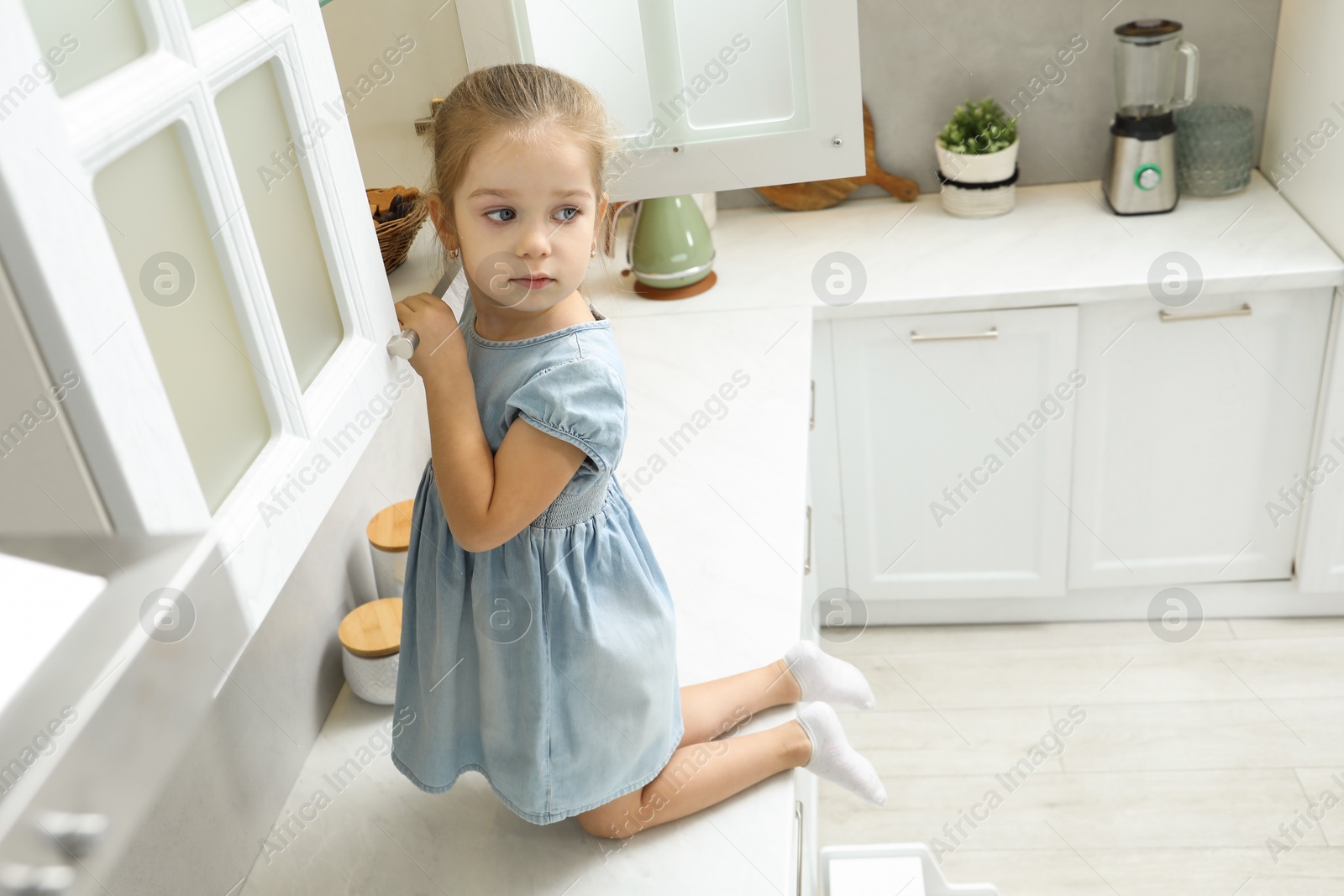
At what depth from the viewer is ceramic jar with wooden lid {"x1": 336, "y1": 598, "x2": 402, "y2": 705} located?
1.22m

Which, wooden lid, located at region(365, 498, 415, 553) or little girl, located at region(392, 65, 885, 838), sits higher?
little girl, located at region(392, 65, 885, 838)

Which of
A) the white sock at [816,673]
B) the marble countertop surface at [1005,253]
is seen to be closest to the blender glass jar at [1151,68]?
the marble countertop surface at [1005,253]

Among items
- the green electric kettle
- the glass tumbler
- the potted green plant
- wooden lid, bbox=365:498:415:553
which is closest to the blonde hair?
wooden lid, bbox=365:498:415:553

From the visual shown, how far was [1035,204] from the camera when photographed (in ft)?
7.09

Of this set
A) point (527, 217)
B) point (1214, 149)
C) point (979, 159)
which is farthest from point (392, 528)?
point (1214, 149)

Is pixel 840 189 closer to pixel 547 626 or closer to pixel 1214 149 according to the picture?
pixel 1214 149

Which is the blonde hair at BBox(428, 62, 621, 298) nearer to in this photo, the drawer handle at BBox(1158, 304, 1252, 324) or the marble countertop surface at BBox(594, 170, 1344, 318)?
the marble countertop surface at BBox(594, 170, 1344, 318)

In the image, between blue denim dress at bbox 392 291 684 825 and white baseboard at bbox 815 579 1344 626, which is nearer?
blue denim dress at bbox 392 291 684 825

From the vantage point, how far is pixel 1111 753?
1889mm

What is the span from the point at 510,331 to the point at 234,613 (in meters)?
A: 0.39

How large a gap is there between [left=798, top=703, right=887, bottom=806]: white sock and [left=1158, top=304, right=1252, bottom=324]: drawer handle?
1.04 m

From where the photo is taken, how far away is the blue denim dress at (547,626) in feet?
2.99

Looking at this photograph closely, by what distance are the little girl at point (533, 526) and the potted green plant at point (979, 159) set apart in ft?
4.32

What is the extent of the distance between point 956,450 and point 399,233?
1165 millimetres
